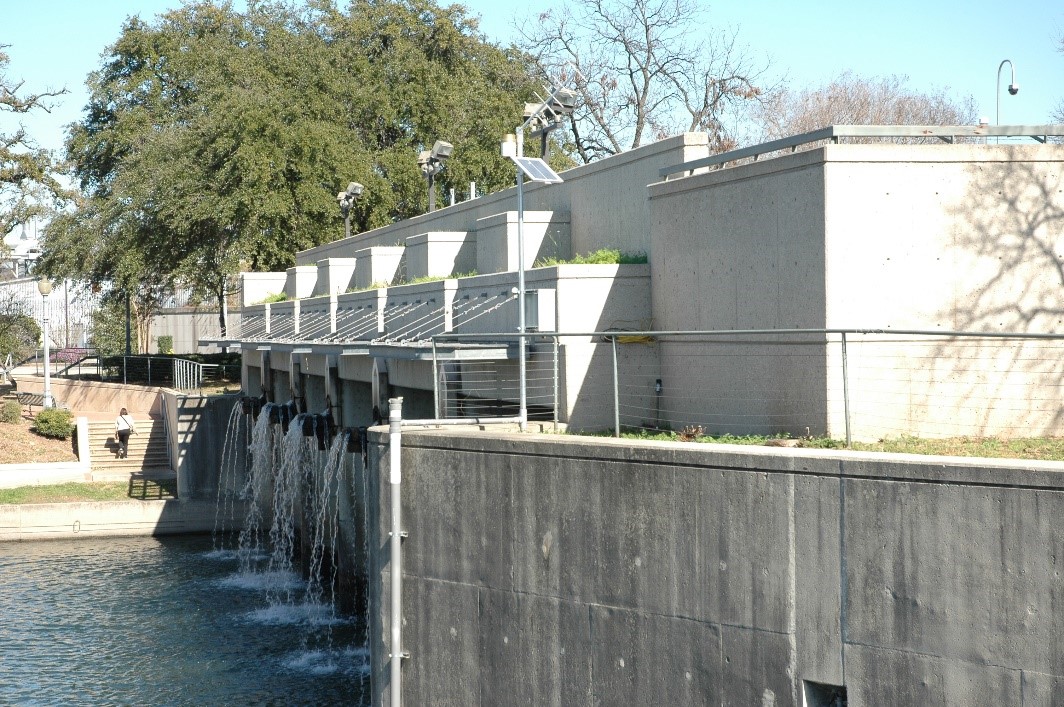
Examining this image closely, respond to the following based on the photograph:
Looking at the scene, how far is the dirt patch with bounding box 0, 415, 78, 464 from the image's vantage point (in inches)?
1422

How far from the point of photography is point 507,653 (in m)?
10.8

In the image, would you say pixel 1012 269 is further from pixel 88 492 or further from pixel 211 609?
pixel 88 492

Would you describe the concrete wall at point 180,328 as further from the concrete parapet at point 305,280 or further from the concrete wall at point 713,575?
the concrete wall at point 713,575

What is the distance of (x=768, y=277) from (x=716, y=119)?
37.4m

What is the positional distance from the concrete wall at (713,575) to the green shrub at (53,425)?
29.9m

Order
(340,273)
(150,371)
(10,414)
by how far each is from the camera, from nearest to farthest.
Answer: (340,273) < (10,414) < (150,371)

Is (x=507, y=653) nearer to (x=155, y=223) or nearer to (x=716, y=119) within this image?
(x=155, y=223)

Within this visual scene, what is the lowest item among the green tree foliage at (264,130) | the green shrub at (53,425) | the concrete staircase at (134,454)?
the concrete staircase at (134,454)

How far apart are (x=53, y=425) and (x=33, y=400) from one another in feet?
26.0

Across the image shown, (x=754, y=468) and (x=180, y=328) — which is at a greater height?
(x=180, y=328)

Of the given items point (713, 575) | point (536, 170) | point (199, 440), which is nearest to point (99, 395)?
point (199, 440)

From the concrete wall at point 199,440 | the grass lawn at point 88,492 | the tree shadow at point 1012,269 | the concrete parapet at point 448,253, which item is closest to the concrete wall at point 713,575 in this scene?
the tree shadow at point 1012,269

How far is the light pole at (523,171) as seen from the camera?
1302cm

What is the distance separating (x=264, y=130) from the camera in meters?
41.6
